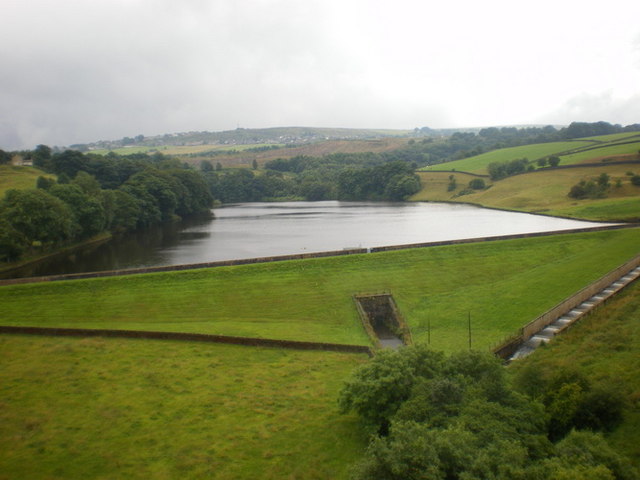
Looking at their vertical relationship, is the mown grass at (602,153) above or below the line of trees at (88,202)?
above

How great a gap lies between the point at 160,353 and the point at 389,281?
19856 millimetres

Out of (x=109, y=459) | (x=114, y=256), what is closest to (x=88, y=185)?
(x=114, y=256)

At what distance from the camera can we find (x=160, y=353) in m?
28.3

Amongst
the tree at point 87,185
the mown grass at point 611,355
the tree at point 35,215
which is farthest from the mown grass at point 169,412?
the tree at point 87,185

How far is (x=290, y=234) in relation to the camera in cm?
7475

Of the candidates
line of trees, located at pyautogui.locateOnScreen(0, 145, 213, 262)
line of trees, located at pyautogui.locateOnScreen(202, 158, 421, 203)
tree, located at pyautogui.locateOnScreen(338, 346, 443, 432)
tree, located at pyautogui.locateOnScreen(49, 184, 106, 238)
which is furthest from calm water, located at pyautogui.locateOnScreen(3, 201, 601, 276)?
tree, located at pyautogui.locateOnScreen(338, 346, 443, 432)

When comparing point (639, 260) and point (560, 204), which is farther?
point (560, 204)

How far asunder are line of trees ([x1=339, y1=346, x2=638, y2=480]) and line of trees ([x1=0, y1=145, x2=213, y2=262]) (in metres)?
49.1

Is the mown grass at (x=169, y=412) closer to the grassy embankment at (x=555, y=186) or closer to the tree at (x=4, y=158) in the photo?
the grassy embankment at (x=555, y=186)

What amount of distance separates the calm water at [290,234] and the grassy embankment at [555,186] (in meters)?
4.65

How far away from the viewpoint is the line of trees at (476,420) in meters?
12.7

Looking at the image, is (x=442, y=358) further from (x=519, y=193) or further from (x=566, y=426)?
(x=519, y=193)

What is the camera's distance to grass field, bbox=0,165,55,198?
279ft

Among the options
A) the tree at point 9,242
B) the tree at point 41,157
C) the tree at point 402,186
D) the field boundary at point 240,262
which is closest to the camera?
the field boundary at point 240,262
